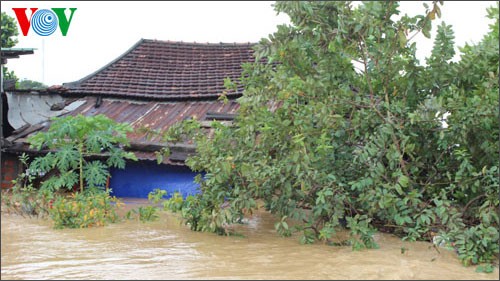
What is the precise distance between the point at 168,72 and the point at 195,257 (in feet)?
31.3

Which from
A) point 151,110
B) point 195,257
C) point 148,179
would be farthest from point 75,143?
point 195,257

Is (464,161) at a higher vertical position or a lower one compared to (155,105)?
lower

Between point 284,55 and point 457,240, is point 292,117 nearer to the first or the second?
point 284,55

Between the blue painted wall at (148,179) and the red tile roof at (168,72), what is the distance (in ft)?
7.82

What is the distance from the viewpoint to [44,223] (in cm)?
798

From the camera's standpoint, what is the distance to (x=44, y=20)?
10602 millimetres

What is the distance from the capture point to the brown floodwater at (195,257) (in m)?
5.25

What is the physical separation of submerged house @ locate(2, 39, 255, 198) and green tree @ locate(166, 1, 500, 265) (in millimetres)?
3987

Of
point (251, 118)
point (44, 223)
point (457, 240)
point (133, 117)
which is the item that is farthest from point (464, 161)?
point (133, 117)

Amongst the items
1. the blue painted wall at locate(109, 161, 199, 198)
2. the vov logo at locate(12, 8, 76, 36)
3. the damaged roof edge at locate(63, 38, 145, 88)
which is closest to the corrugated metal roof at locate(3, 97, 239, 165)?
the blue painted wall at locate(109, 161, 199, 198)

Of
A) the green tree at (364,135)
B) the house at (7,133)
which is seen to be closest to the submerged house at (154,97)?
the house at (7,133)

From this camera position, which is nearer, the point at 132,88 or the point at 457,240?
the point at 457,240

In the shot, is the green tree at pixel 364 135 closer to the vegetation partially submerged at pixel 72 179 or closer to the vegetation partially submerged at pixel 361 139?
the vegetation partially submerged at pixel 361 139

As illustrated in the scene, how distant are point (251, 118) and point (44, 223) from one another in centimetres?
328
